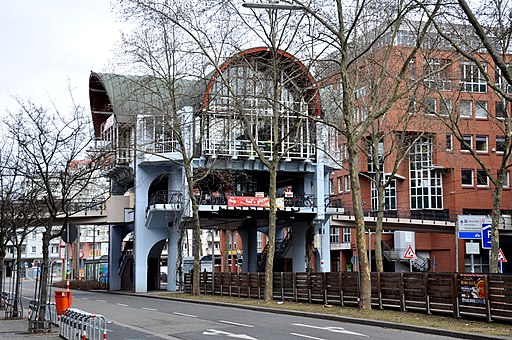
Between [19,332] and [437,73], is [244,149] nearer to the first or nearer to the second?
[437,73]

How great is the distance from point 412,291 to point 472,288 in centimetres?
348

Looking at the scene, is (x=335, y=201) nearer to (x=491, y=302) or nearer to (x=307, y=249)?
(x=307, y=249)

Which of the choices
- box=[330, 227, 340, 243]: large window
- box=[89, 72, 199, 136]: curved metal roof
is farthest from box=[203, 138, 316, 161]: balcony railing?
box=[330, 227, 340, 243]: large window

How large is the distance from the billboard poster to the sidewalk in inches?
456

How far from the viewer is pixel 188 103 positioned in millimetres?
48344

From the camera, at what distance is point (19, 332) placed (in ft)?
69.4

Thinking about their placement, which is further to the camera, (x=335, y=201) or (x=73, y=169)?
(x=335, y=201)

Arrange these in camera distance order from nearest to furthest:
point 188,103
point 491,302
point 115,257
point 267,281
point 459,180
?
1. point 491,302
2. point 267,281
3. point 188,103
4. point 115,257
5. point 459,180

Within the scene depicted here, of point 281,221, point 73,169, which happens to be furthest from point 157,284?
point 73,169

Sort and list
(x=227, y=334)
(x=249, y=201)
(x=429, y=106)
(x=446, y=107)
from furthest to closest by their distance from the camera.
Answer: (x=249, y=201), (x=429, y=106), (x=446, y=107), (x=227, y=334)

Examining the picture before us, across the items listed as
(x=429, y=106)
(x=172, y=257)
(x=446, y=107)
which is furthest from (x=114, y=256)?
(x=446, y=107)

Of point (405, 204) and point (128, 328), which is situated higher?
point (405, 204)

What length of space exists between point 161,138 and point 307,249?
14.2m

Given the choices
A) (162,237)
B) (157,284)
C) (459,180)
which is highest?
(459,180)
